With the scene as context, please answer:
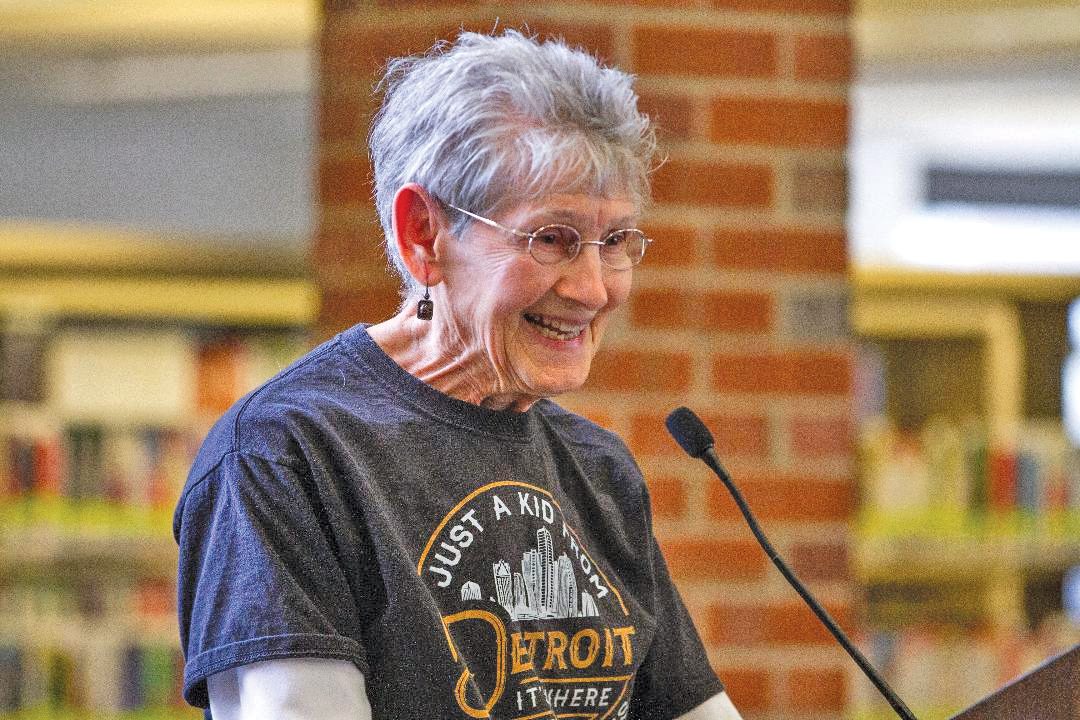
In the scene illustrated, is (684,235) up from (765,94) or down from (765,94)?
down

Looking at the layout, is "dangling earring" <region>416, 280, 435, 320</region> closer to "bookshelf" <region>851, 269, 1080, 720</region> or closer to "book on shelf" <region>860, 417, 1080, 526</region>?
"bookshelf" <region>851, 269, 1080, 720</region>

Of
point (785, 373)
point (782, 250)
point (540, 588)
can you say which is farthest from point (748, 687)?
point (540, 588)

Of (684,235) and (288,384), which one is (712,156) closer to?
(684,235)

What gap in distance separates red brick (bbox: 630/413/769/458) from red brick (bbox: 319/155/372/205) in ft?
1.46

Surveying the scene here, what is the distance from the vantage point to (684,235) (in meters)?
1.84

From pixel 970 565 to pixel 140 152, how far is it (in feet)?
7.53

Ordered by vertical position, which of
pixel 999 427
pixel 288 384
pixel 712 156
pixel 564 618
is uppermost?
pixel 712 156

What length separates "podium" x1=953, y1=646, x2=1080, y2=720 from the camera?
0.95m

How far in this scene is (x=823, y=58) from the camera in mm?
1890

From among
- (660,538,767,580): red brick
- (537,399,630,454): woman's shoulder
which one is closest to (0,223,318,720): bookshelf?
(660,538,767,580): red brick

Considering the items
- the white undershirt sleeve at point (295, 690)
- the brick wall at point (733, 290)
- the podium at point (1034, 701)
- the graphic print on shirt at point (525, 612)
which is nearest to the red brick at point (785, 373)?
the brick wall at point (733, 290)

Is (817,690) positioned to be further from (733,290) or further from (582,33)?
(582,33)

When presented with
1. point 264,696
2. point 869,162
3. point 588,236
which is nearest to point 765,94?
point 588,236

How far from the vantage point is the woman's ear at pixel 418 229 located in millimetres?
990
